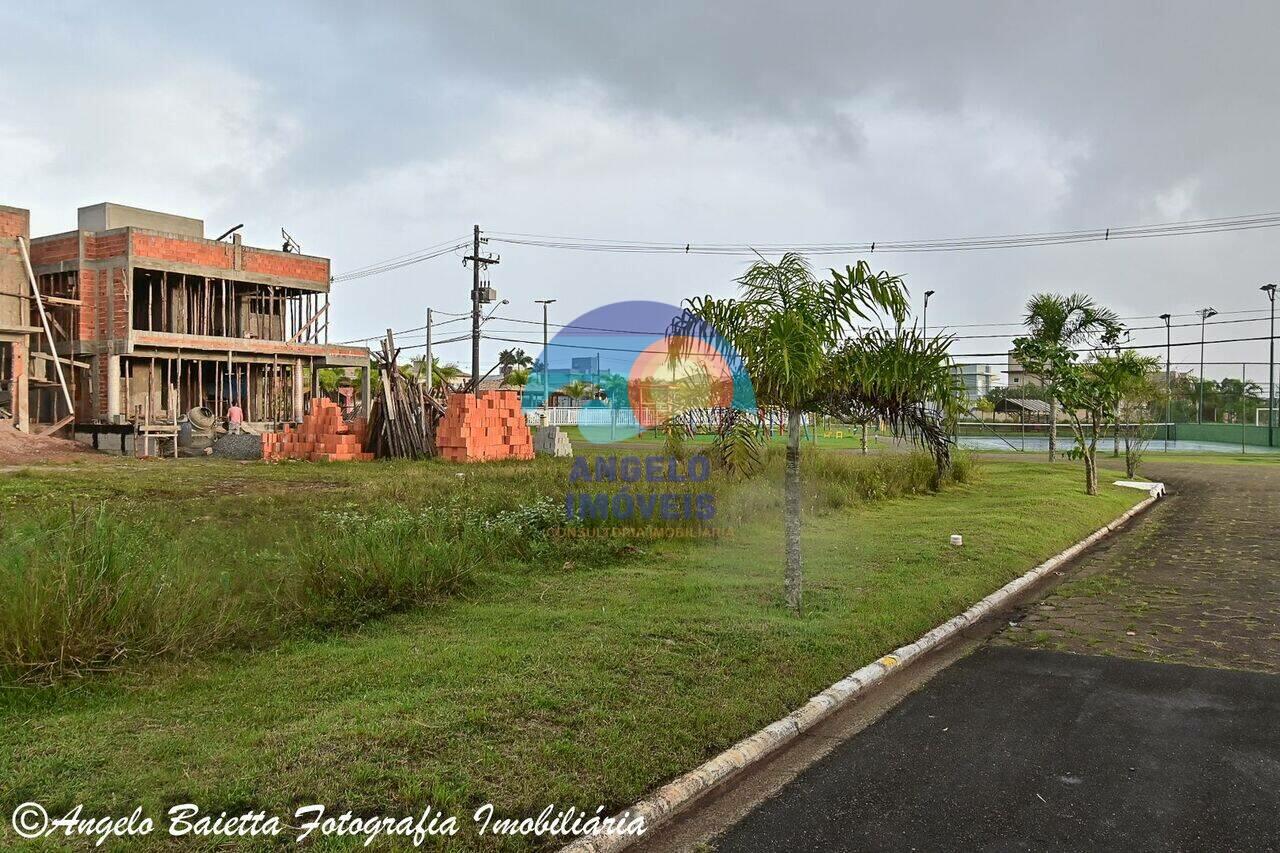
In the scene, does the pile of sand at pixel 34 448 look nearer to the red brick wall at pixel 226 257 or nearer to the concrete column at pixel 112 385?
the concrete column at pixel 112 385

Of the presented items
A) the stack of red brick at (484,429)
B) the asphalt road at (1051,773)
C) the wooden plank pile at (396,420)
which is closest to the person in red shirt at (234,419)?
the wooden plank pile at (396,420)

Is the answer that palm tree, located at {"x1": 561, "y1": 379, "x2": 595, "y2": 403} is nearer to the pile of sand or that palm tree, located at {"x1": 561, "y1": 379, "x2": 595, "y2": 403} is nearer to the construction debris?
the construction debris

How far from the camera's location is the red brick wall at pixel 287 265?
33156 mm

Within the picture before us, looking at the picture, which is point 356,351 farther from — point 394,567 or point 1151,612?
point 1151,612

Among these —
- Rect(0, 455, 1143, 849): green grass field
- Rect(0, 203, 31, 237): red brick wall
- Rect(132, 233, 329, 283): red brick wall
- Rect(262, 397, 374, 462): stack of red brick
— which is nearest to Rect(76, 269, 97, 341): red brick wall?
Rect(132, 233, 329, 283): red brick wall

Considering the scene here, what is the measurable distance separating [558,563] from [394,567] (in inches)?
96.8

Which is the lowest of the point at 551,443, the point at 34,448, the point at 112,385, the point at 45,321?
the point at 34,448

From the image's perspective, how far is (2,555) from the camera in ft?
20.1

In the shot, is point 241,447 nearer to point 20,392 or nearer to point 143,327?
point 20,392

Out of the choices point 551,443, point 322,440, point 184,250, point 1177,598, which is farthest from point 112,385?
point 1177,598

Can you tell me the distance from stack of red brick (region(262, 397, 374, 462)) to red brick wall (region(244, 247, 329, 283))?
36.3 feet

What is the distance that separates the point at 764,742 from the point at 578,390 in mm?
66618

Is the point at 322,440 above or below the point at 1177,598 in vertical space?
above

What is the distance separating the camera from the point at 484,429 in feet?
79.1
